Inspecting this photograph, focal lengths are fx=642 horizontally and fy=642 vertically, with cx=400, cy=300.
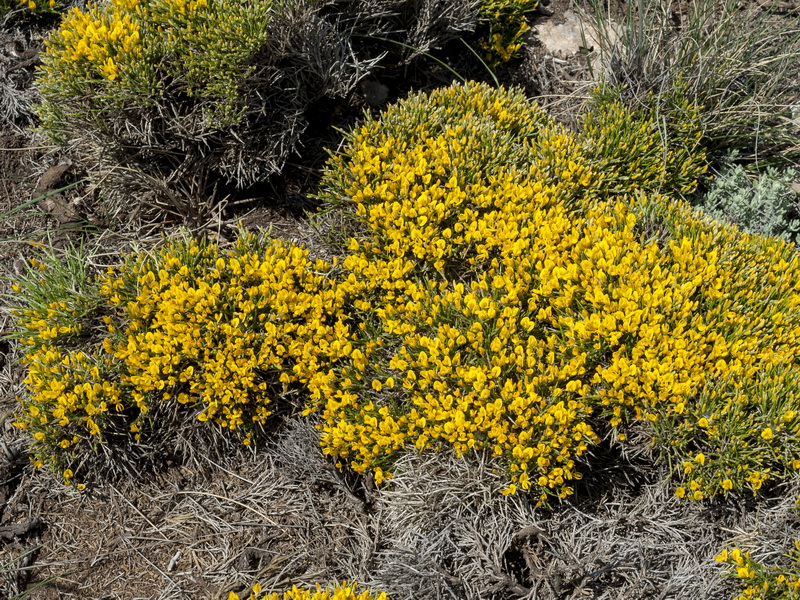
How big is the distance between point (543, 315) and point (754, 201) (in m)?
1.77

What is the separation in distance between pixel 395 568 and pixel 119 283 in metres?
1.87

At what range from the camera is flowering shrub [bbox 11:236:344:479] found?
9.74 feet

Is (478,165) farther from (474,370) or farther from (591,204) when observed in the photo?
(474,370)

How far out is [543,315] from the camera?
9.63 feet

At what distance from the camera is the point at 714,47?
3789 millimetres

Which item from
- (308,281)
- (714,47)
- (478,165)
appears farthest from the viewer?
→ (714,47)

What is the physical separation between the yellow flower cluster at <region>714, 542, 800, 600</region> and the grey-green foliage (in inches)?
75.0

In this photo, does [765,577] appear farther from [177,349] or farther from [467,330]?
[177,349]

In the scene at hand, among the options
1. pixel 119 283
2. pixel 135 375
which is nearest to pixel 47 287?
pixel 119 283

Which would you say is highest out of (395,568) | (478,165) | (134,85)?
(134,85)

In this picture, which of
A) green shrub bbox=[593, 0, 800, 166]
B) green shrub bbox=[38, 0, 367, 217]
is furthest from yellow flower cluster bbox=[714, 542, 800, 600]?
green shrub bbox=[38, 0, 367, 217]

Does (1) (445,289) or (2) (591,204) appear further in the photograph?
(2) (591,204)

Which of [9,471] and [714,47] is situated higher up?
[714,47]

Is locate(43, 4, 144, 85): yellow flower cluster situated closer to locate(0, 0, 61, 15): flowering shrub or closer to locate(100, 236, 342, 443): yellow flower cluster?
locate(0, 0, 61, 15): flowering shrub
